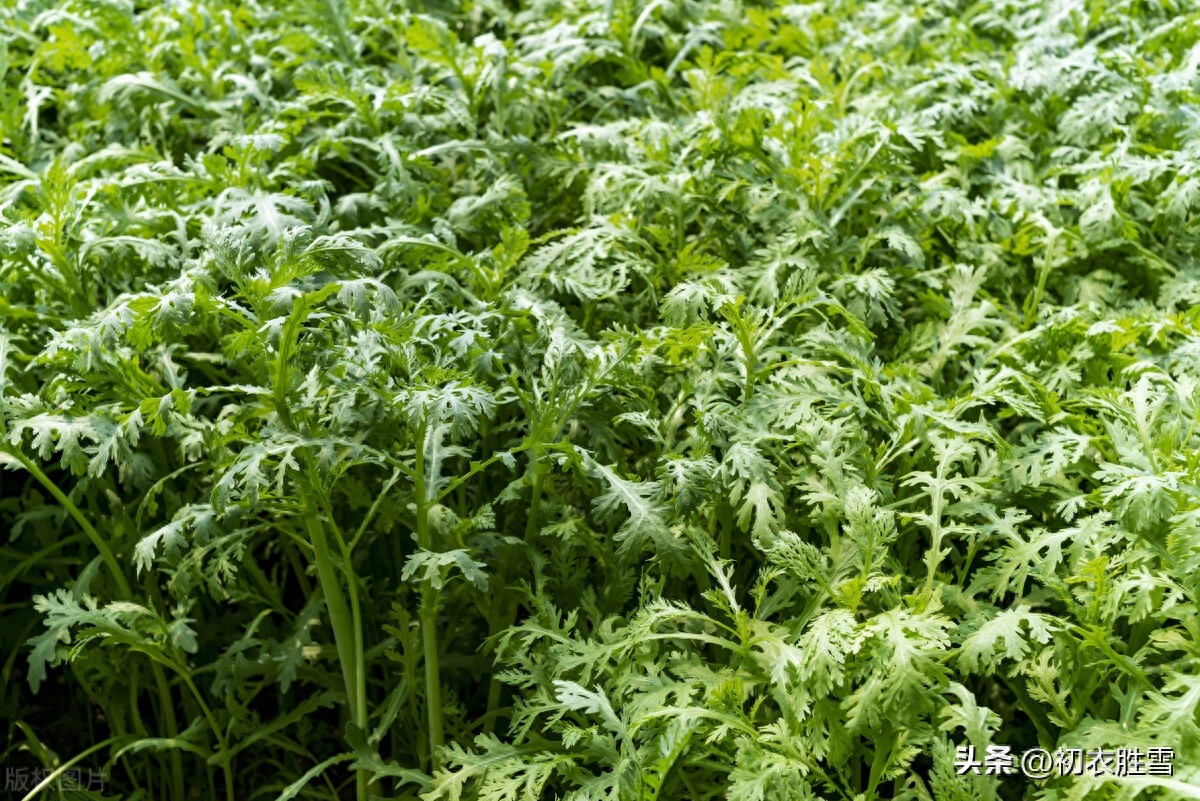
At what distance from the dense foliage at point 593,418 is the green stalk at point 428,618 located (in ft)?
0.03

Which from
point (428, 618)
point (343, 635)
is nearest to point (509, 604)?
point (428, 618)

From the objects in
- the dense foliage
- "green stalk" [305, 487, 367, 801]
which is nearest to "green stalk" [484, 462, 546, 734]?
the dense foliage

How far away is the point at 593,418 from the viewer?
2795 millimetres

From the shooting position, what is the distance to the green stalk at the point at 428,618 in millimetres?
2488

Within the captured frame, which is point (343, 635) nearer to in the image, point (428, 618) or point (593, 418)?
point (428, 618)

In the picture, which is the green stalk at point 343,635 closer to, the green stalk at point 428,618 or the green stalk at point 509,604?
the green stalk at point 428,618

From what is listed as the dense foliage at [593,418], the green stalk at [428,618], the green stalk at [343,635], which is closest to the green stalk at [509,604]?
the dense foliage at [593,418]

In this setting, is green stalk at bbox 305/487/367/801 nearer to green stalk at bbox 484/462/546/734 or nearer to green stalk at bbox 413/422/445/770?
green stalk at bbox 413/422/445/770

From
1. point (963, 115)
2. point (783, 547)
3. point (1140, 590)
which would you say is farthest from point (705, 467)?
point (963, 115)

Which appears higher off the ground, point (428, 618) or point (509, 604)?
point (428, 618)

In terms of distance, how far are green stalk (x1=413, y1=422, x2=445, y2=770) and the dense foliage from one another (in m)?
0.01

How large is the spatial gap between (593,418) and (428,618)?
621mm

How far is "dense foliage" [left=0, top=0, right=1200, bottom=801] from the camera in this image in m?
2.33

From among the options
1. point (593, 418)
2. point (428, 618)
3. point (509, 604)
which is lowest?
point (509, 604)
